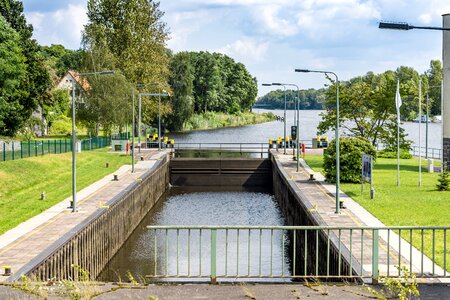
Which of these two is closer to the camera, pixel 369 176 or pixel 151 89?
pixel 369 176

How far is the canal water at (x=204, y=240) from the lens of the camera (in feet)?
87.3

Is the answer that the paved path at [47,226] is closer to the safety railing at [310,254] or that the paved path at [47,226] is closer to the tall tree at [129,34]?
the safety railing at [310,254]

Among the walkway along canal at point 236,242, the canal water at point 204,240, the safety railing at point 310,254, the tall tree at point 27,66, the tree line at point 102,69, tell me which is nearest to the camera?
the safety railing at point 310,254

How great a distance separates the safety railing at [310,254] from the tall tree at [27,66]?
2630 cm

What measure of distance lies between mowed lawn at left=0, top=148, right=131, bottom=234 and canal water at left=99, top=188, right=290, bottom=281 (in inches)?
164

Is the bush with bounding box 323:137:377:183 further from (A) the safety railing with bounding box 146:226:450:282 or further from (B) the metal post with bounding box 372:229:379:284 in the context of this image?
(B) the metal post with bounding box 372:229:379:284

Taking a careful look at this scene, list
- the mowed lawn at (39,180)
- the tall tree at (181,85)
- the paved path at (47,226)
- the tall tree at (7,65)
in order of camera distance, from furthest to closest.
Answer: the tall tree at (181,85) < the tall tree at (7,65) < the mowed lawn at (39,180) < the paved path at (47,226)

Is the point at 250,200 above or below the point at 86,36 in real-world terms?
below

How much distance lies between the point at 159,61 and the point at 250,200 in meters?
38.6

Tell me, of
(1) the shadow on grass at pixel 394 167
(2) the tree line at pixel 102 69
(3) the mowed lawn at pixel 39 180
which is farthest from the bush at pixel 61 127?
(1) the shadow on grass at pixel 394 167

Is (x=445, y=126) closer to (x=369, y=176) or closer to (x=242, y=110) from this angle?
(x=369, y=176)

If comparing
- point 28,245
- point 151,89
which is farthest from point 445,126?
point 151,89

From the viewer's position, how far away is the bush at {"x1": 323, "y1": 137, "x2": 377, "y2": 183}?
3997 cm

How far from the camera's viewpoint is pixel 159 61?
84812 millimetres
